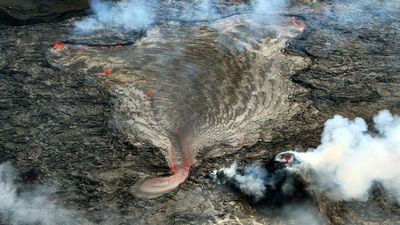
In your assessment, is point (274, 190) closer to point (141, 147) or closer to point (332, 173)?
point (332, 173)

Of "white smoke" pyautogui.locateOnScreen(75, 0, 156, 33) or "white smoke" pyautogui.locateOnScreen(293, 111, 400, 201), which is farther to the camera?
"white smoke" pyautogui.locateOnScreen(75, 0, 156, 33)

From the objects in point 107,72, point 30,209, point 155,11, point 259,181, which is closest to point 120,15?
point 155,11

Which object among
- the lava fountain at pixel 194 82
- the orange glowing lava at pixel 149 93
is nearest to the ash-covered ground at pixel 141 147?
the lava fountain at pixel 194 82

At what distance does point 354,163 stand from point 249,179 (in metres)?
2.07

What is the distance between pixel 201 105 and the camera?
1153cm

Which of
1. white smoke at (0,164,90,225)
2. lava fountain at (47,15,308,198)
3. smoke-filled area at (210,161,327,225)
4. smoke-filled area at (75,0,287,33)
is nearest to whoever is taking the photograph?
white smoke at (0,164,90,225)

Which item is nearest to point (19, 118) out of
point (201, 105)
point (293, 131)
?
point (201, 105)

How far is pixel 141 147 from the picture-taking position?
34.0 ft

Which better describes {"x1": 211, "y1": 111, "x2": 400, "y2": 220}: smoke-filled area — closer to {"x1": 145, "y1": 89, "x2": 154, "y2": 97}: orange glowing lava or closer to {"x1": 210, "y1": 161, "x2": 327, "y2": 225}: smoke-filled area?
{"x1": 210, "y1": 161, "x2": 327, "y2": 225}: smoke-filled area

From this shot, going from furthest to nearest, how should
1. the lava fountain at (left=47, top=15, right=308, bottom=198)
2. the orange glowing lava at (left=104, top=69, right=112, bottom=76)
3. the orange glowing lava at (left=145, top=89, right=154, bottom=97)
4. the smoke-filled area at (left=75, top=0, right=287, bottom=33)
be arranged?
the smoke-filled area at (left=75, top=0, right=287, bottom=33) → the orange glowing lava at (left=104, top=69, right=112, bottom=76) → the orange glowing lava at (left=145, top=89, right=154, bottom=97) → the lava fountain at (left=47, top=15, right=308, bottom=198)

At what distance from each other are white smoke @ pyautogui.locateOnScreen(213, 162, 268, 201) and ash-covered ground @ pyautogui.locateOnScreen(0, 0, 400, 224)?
14cm

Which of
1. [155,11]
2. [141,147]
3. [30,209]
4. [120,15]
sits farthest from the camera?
[155,11]

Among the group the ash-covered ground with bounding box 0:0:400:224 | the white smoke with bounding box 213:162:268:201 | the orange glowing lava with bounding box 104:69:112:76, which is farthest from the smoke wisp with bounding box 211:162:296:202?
the orange glowing lava with bounding box 104:69:112:76

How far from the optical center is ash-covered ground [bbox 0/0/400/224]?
8.76 m
